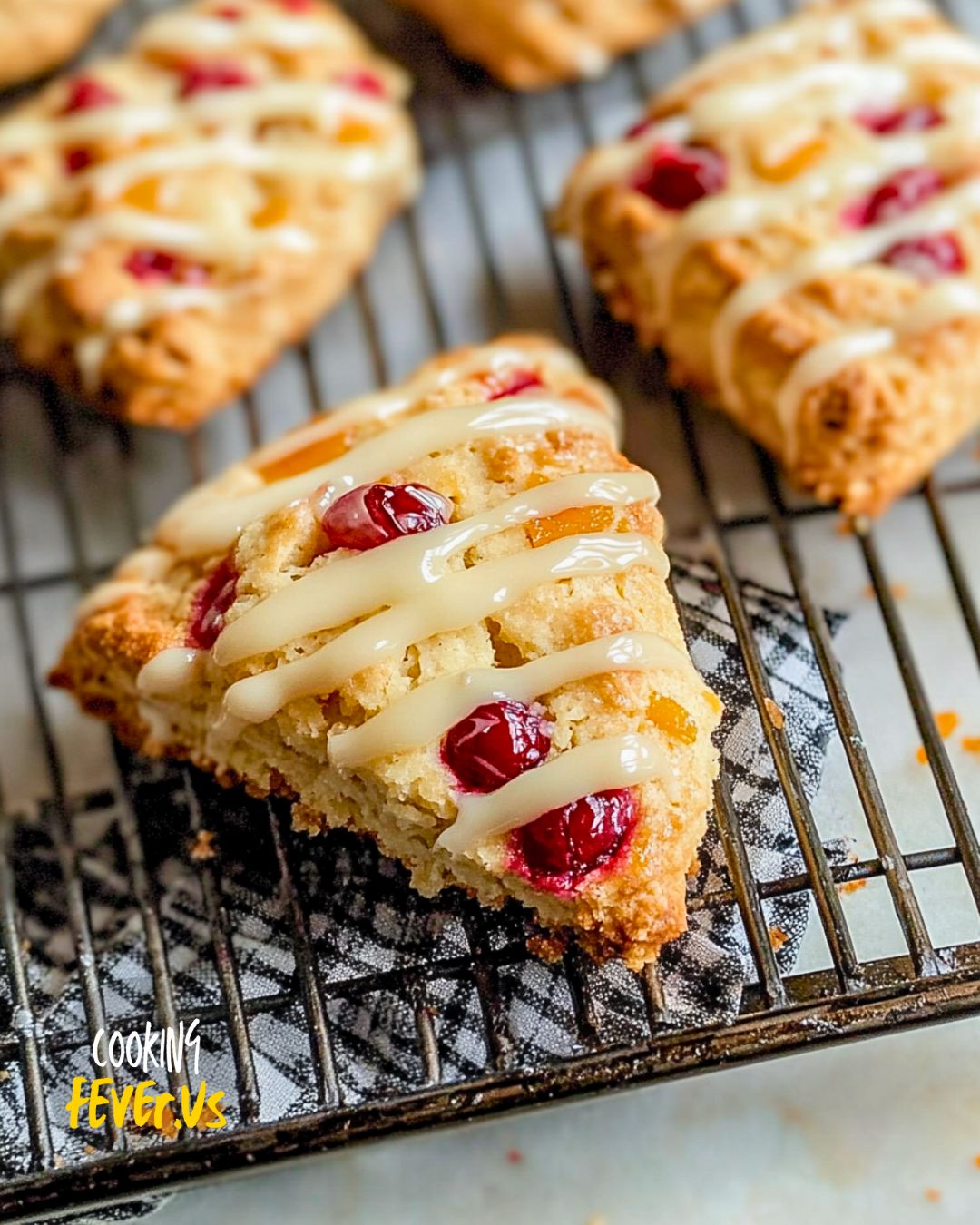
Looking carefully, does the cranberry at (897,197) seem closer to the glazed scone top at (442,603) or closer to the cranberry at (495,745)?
the glazed scone top at (442,603)

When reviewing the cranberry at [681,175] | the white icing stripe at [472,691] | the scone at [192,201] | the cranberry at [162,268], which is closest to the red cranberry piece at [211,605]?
the white icing stripe at [472,691]

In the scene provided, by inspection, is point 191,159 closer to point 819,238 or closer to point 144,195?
point 144,195

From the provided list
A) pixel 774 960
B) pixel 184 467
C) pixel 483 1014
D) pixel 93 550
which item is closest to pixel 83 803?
pixel 93 550

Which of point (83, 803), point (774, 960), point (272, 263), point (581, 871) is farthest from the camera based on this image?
point (272, 263)

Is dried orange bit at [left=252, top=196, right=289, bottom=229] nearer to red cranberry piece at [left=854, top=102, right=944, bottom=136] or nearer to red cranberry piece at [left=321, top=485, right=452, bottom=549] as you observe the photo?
red cranberry piece at [left=321, top=485, right=452, bottom=549]

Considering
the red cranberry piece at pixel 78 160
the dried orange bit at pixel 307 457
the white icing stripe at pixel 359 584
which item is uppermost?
the red cranberry piece at pixel 78 160

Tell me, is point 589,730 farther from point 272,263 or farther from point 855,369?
point 272,263

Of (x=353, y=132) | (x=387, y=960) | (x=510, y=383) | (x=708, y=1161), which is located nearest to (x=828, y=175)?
(x=510, y=383)
